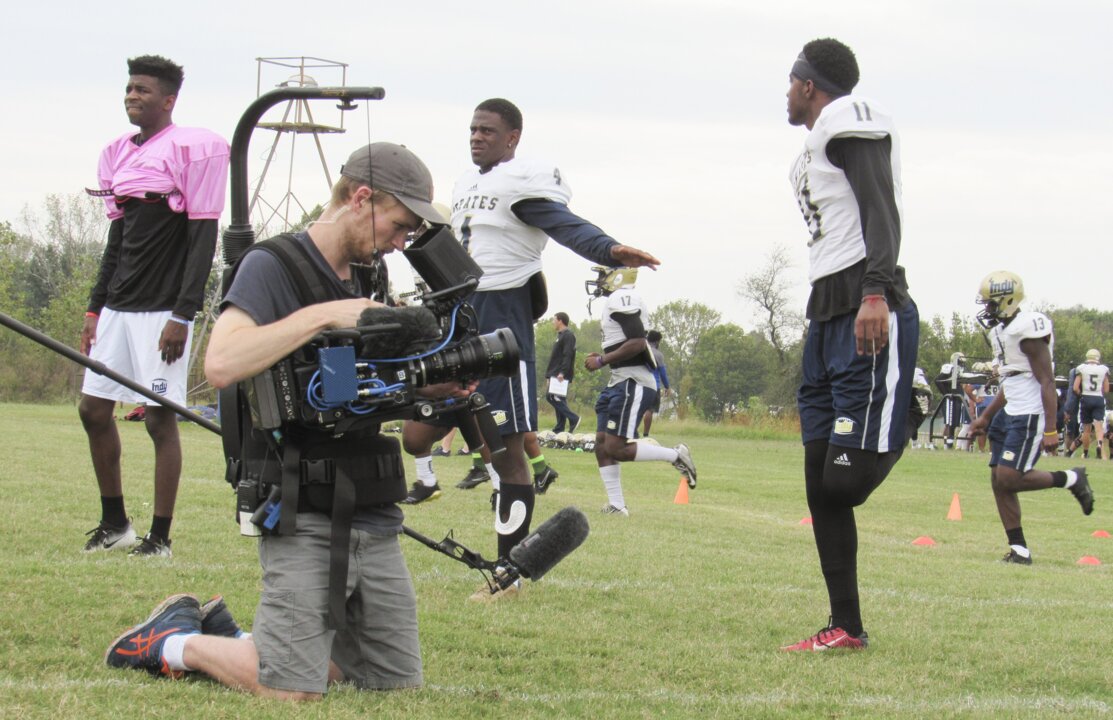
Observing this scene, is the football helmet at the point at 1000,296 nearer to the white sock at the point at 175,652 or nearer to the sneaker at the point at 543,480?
the sneaker at the point at 543,480

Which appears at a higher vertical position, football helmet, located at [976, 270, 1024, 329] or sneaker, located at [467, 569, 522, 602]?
football helmet, located at [976, 270, 1024, 329]

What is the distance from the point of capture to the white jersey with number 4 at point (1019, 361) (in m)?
9.66

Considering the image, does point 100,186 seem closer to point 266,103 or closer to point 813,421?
point 266,103

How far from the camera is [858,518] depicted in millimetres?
12602

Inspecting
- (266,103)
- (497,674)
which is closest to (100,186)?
(266,103)

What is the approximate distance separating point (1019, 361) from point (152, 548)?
6934mm

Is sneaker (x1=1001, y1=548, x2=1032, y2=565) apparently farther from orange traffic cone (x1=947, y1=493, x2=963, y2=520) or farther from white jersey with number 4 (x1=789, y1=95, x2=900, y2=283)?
white jersey with number 4 (x1=789, y1=95, x2=900, y2=283)

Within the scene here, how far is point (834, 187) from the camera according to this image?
525 cm

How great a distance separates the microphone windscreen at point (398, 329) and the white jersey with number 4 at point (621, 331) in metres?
8.26

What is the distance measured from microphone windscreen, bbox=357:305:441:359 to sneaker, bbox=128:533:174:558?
305cm

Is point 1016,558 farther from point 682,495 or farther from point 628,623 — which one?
point 628,623

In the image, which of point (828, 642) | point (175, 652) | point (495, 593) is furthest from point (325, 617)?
point (828, 642)

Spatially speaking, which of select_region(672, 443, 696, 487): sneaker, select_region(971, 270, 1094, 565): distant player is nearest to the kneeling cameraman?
select_region(971, 270, 1094, 565): distant player

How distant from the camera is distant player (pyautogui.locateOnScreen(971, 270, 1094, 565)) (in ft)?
31.3
